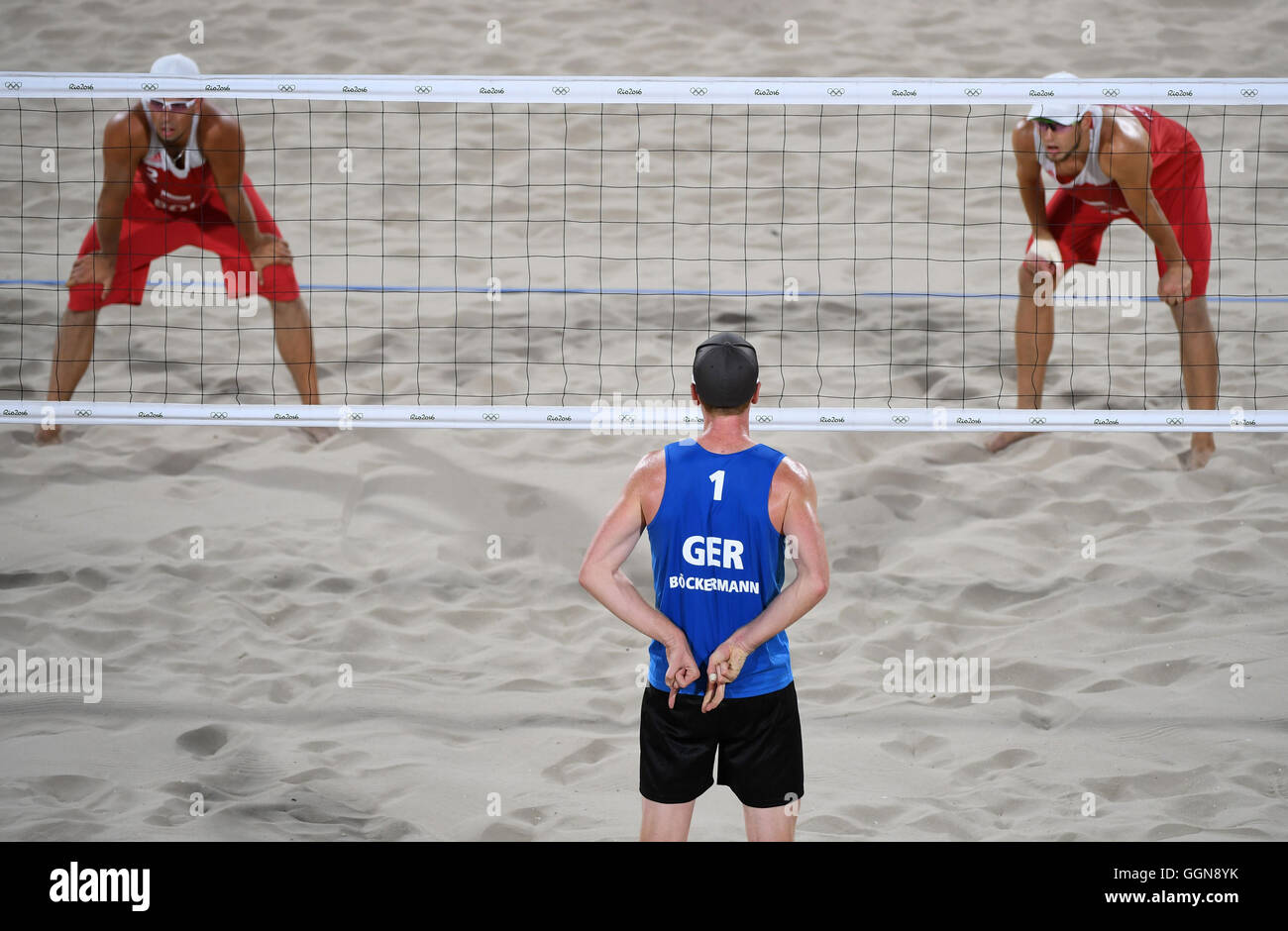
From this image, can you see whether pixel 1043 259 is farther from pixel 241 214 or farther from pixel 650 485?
pixel 650 485

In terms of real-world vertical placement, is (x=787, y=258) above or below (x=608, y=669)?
above

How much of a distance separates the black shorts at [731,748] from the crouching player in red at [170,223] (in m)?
3.24

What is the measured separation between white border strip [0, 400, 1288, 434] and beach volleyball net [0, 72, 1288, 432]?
914 mm

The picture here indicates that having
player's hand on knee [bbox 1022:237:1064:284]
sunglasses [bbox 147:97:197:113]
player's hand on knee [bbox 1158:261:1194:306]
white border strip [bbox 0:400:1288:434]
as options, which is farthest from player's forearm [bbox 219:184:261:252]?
player's hand on knee [bbox 1158:261:1194:306]

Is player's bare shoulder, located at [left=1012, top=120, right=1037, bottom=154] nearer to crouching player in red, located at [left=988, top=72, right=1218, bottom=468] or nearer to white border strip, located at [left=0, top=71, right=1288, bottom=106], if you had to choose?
crouching player in red, located at [left=988, top=72, right=1218, bottom=468]

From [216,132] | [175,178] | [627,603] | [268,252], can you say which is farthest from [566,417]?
[175,178]

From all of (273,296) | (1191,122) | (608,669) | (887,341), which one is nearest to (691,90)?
(608,669)

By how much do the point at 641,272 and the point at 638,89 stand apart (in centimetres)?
309

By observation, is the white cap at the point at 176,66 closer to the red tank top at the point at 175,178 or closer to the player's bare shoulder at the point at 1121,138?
the red tank top at the point at 175,178

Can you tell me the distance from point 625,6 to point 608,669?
21.0 ft

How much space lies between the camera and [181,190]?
5184mm

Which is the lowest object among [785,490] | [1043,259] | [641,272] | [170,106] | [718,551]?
[718,551]

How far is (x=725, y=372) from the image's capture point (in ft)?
8.20

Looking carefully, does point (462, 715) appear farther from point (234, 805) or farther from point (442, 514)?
point (442, 514)
